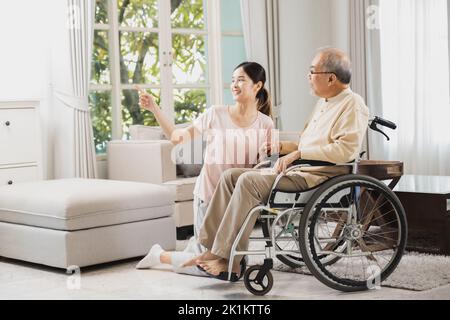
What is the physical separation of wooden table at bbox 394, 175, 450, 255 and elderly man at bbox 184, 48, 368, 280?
974 millimetres

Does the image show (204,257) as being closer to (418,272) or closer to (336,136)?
(336,136)

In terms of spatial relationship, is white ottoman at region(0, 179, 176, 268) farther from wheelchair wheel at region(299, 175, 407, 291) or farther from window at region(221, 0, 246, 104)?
window at region(221, 0, 246, 104)

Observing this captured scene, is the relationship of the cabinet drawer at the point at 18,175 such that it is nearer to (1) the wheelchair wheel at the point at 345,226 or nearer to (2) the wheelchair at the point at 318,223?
(2) the wheelchair at the point at 318,223

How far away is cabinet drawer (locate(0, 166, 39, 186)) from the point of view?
445 centimetres

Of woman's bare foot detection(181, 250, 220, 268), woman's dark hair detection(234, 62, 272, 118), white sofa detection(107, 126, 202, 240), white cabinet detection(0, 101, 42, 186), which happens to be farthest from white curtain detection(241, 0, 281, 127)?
woman's bare foot detection(181, 250, 220, 268)

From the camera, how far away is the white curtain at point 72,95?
5027mm

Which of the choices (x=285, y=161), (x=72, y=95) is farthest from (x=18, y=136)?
(x=285, y=161)

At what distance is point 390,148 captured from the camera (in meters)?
6.51

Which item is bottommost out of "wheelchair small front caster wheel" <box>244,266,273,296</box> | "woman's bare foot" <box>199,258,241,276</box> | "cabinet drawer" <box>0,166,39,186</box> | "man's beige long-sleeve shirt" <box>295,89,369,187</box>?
"wheelchair small front caster wheel" <box>244,266,273,296</box>

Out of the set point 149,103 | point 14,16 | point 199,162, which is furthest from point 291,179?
point 14,16

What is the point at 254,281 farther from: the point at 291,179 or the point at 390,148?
the point at 390,148

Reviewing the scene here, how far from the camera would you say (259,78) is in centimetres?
356
